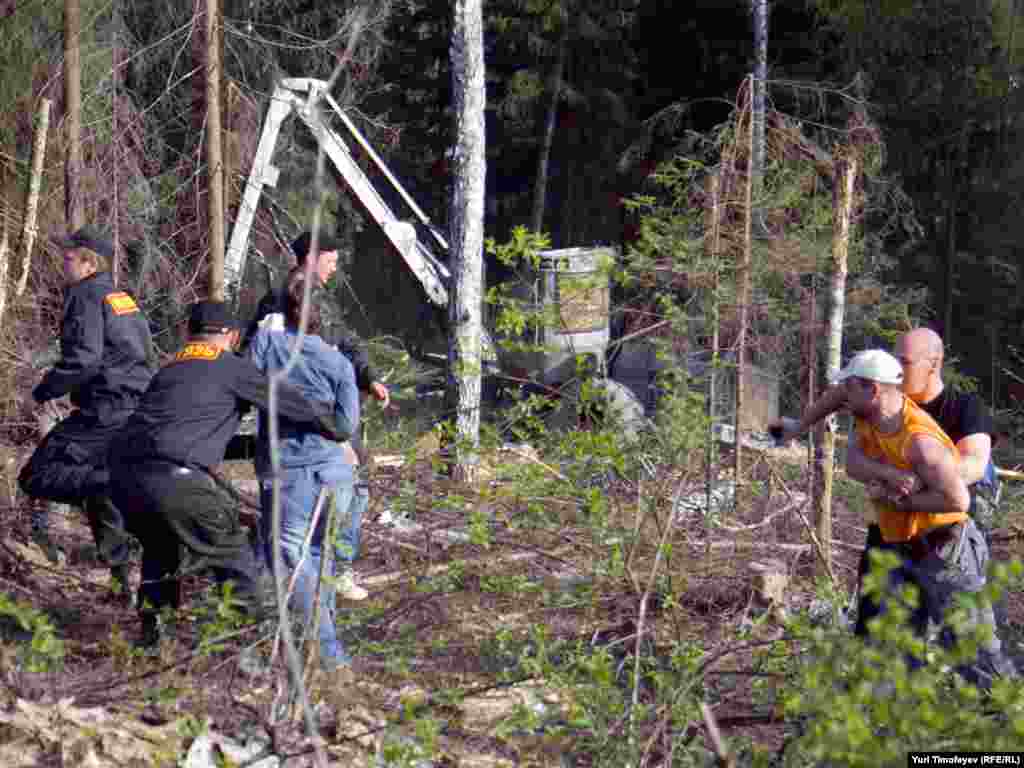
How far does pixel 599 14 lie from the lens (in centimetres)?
2138

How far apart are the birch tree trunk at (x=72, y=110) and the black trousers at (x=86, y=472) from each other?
3.60 metres

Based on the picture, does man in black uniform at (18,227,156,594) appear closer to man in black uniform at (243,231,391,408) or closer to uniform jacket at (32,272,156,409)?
uniform jacket at (32,272,156,409)

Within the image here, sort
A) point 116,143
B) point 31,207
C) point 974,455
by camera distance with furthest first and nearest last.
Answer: point 116,143, point 31,207, point 974,455

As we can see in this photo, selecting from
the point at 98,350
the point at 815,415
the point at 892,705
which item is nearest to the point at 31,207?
the point at 98,350

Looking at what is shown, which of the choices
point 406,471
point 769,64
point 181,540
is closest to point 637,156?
point 769,64

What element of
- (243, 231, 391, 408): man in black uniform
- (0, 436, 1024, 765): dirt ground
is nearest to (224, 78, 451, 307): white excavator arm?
(0, 436, 1024, 765): dirt ground

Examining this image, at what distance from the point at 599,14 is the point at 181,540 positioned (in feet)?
59.0

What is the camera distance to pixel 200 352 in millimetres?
5039

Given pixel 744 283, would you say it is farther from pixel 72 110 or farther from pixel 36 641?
pixel 72 110

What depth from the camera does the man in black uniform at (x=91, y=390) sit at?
5824 mm

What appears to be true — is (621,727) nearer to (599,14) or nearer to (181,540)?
(181,540)

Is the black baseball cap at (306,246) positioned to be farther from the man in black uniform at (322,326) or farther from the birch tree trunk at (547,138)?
the birch tree trunk at (547,138)

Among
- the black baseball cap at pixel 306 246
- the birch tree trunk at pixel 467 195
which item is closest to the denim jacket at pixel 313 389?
the black baseball cap at pixel 306 246

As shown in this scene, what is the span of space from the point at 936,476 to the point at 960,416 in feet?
1.46
